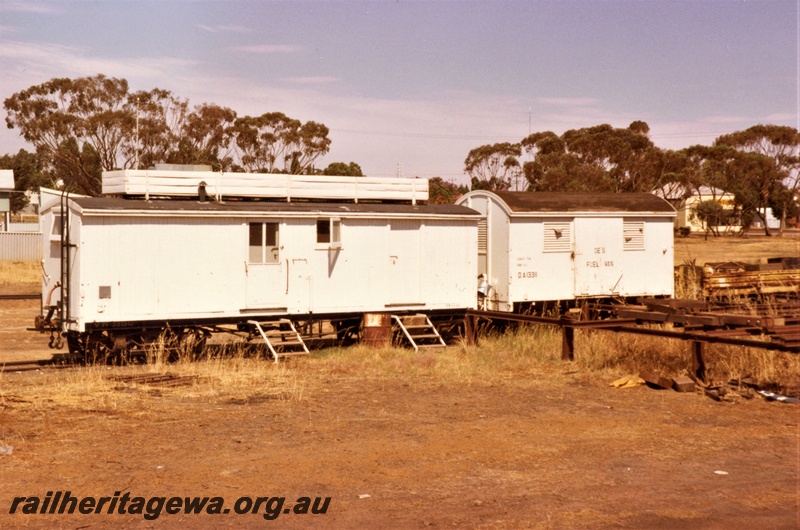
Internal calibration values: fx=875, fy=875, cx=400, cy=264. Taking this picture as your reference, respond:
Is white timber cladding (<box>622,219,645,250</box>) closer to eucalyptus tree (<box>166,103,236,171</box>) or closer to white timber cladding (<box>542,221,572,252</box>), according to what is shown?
white timber cladding (<box>542,221,572,252</box>)

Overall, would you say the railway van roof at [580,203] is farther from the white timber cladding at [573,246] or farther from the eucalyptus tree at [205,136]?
the eucalyptus tree at [205,136]

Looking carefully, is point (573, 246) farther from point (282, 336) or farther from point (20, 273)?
point (20, 273)

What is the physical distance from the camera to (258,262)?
1498 cm

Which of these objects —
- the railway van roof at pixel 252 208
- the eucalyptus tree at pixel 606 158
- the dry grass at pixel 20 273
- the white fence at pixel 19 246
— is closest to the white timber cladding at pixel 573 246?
the railway van roof at pixel 252 208

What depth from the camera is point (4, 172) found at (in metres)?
51.6

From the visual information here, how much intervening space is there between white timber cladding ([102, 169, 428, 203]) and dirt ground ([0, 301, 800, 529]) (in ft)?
13.8

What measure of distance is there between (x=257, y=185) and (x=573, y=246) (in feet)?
21.6

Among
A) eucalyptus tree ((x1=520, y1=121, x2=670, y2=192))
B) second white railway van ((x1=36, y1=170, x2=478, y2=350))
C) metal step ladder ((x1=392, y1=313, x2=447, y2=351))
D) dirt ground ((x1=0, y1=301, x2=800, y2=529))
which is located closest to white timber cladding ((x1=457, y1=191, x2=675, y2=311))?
second white railway van ((x1=36, y1=170, x2=478, y2=350))

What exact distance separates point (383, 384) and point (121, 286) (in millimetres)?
4722

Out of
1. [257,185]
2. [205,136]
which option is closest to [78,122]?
[205,136]

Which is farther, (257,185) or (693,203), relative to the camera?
(693,203)

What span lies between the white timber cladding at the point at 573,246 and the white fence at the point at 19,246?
84.8 feet

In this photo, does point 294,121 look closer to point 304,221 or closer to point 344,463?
point 304,221

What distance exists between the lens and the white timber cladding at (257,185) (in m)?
14.8
